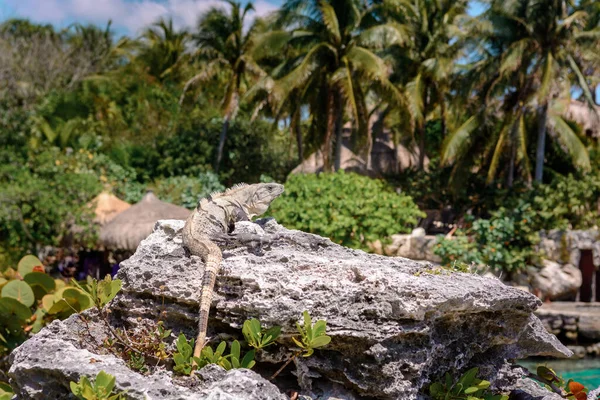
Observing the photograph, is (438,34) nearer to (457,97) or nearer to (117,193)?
(457,97)

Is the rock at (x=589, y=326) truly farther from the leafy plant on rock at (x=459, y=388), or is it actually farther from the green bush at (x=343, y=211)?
the leafy plant on rock at (x=459, y=388)

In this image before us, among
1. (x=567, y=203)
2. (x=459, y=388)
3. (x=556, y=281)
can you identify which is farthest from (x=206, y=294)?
(x=567, y=203)

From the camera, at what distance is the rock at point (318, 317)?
2.96 m

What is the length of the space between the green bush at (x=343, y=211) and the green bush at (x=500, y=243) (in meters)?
1.62

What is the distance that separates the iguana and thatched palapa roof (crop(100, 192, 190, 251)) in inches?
373

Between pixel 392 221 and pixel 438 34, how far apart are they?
12156 mm

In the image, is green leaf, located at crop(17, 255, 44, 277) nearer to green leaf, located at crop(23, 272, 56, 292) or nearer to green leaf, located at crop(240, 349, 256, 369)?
green leaf, located at crop(23, 272, 56, 292)

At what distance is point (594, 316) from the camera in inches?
606

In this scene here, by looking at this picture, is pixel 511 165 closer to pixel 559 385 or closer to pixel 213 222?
pixel 559 385

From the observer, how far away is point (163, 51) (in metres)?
31.0

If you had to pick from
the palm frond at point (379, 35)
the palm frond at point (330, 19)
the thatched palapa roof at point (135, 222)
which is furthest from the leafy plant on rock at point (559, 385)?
the palm frond at point (379, 35)

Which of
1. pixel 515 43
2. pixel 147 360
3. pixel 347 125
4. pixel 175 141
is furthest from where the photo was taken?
pixel 347 125

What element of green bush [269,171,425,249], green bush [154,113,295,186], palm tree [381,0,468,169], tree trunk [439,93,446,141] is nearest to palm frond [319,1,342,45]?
palm tree [381,0,468,169]

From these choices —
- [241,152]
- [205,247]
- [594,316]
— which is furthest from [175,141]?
[205,247]
